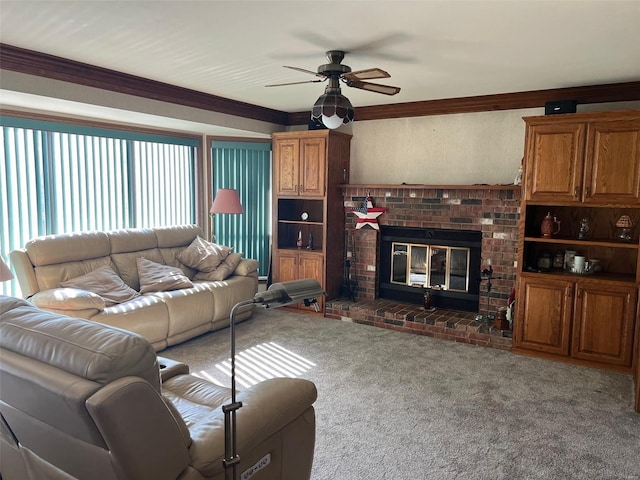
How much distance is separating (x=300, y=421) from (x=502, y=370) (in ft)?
8.31

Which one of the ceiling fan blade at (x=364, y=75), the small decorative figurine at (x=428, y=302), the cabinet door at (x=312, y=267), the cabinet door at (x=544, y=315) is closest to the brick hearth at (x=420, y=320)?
the small decorative figurine at (x=428, y=302)

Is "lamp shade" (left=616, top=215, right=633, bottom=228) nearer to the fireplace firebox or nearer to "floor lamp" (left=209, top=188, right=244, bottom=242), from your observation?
the fireplace firebox

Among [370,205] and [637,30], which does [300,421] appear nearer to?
[637,30]

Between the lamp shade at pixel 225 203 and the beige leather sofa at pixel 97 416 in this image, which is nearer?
the beige leather sofa at pixel 97 416

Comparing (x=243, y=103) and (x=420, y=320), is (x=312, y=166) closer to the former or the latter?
(x=243, y=103)

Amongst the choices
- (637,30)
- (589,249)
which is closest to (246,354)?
(589,249)

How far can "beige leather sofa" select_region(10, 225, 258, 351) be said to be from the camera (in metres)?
3.83

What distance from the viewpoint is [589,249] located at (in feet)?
14.9

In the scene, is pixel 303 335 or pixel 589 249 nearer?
pixel 589 249

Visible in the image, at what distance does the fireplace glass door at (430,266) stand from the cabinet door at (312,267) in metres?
0.88

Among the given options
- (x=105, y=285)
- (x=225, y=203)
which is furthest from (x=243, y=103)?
(x=105, y=285)

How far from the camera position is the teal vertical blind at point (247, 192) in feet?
20.2

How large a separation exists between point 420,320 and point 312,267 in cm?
147

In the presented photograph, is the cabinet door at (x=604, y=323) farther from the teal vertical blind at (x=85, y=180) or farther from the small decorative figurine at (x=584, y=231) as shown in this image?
the teal vertical blind at (x=85, y=180)
